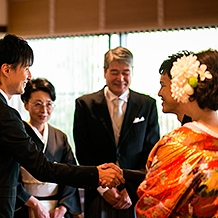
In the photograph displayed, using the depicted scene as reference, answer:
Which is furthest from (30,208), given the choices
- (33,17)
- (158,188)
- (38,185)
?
(33,17)

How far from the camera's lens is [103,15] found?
147 inches

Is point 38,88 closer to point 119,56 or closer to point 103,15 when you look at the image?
point 119,56

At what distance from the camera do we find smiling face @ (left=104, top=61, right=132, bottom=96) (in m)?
2.71

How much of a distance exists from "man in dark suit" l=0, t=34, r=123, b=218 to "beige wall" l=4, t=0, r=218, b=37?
1714mm

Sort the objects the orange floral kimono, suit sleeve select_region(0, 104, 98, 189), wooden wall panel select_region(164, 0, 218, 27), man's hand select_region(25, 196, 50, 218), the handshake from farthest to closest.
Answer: wooden wall panel select_region(164, 0, 218, 27) → man's hand select_region(25, 196, 50, 218) → the handshake → suit sleeve select_region(0, 104, 98, 189) → the orange floral kimono

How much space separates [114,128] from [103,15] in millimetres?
1382

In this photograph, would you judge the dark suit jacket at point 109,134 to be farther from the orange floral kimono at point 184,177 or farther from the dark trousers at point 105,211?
the orange floral kimono at point 184,177

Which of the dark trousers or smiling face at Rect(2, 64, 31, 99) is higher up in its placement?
smiling face at Rect(2, 64, 31, 99)

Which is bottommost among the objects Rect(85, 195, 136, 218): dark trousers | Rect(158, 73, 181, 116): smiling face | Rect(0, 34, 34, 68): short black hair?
Rect(85, 195, 136, 218): dark trousers

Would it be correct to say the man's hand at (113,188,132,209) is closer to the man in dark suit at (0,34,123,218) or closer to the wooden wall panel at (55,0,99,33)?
the man in dark suit at (0,34,123,218)

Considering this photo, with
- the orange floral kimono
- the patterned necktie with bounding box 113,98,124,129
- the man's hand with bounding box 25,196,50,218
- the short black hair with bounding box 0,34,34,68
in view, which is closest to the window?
the patterned necktie with bounding box 113,98,124,129

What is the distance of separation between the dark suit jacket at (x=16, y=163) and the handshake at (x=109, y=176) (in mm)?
132

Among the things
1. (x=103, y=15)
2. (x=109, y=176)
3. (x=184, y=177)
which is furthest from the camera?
(x=103, y=15)

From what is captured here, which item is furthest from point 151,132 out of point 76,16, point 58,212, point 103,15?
point 76,16
